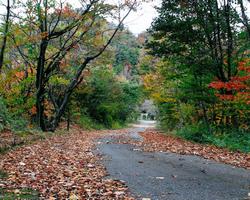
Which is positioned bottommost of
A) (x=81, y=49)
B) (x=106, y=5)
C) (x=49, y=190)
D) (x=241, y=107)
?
(x=49, y=190)

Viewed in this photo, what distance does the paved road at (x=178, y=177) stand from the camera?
630 cm

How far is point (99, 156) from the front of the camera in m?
11.3

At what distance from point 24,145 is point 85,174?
6152mm

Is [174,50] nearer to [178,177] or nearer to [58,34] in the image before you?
[58,34]

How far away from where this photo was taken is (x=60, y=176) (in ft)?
25.1

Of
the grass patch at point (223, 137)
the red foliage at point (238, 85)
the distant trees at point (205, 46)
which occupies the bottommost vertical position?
the grass patch at point (223, 137)

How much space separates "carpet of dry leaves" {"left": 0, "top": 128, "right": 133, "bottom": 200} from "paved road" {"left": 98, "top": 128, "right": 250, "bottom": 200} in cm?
42

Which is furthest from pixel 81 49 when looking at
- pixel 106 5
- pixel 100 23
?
pixel 106 5

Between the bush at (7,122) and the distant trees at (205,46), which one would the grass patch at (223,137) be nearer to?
the distant trees at (205,46)

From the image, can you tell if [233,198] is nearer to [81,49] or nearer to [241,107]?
[241,107]

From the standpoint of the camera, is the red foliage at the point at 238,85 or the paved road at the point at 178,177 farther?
the red foliage at the point at 238,85

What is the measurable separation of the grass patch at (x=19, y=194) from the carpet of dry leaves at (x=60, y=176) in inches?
4.2

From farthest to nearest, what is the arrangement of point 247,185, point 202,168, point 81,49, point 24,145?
1. point 81,49
2. point 24,145
3. point 202,168
4. point 247,185

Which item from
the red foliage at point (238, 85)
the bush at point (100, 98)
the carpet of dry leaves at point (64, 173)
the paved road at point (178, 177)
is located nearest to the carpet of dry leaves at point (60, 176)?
the carpet of dry leaves at point (64, 173)
